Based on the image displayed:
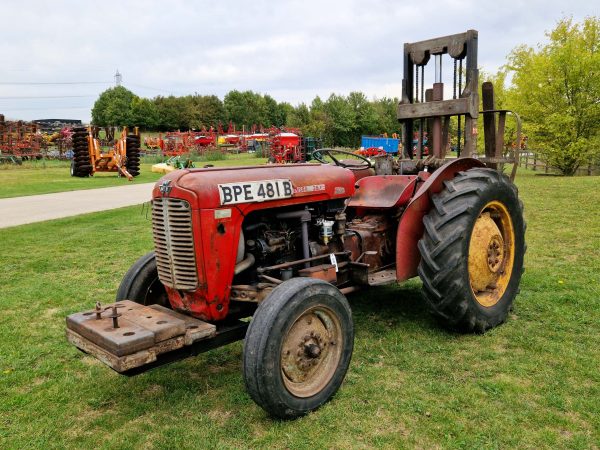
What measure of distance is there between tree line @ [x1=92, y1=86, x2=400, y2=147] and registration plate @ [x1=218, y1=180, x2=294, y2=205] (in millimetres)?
48987

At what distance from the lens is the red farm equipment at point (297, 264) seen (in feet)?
9.61

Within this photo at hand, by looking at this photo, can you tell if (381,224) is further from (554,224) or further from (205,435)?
(554,224)

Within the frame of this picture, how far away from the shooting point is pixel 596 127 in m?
21.5

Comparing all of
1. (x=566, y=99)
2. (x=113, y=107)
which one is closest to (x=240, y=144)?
(x=566, y=99)

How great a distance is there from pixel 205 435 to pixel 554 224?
750 centimetres

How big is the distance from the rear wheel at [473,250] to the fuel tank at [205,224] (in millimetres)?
1222

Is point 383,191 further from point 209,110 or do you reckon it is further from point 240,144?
point 209,110

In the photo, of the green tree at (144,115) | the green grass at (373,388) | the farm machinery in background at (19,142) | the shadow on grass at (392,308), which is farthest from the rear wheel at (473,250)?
the green tree at (144,115)

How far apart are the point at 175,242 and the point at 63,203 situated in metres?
11.0

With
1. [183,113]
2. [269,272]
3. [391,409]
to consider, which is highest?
[183,113]

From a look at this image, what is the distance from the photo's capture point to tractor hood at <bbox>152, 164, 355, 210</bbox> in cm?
313

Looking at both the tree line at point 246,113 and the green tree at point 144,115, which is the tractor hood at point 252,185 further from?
the green tree at point 144,115

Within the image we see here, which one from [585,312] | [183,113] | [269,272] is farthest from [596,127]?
[183,113]

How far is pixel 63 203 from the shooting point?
13008 millimetres
